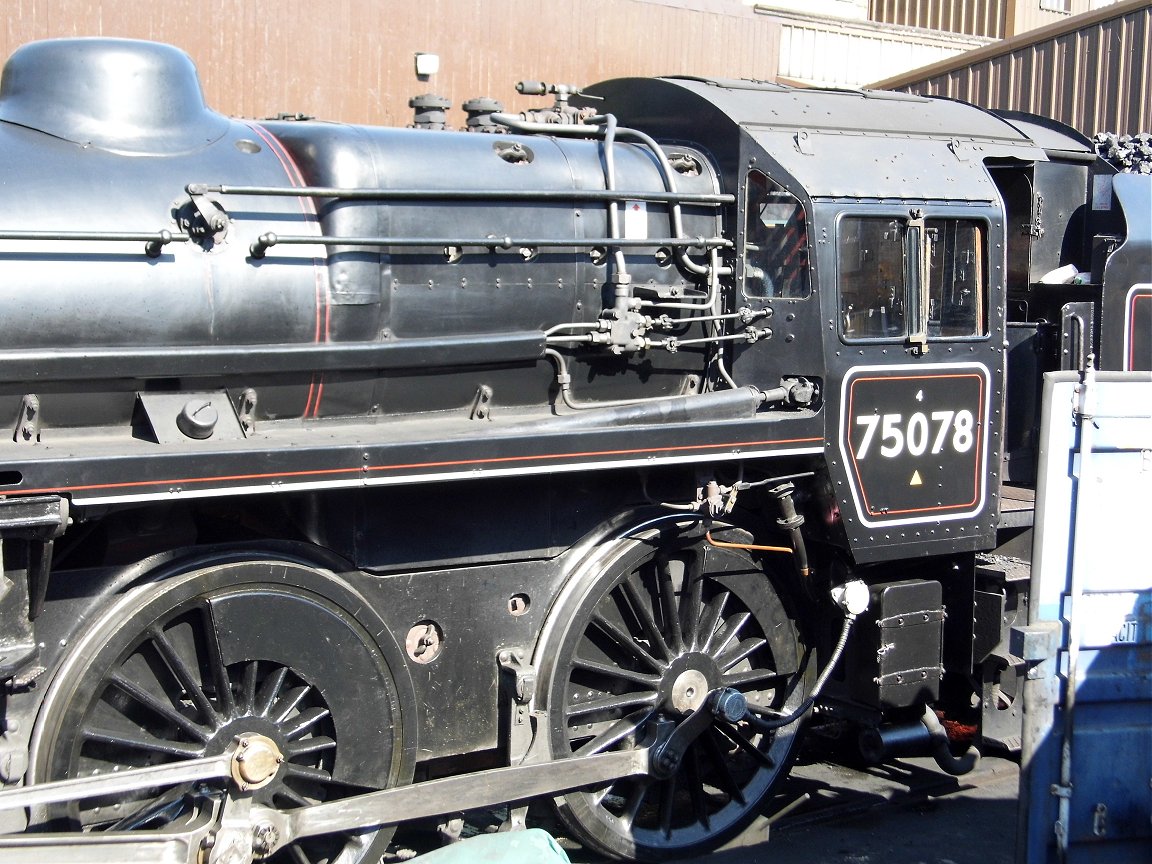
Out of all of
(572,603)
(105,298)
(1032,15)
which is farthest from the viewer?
(1032,15)

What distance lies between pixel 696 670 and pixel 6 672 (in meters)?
2.52

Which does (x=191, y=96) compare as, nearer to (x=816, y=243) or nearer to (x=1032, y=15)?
(x=816, y=243)

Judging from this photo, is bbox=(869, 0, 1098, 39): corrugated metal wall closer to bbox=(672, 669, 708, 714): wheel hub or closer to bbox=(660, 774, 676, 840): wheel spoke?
bbox=(672, 669, 708, 714): wheel hub

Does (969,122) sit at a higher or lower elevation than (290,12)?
lower

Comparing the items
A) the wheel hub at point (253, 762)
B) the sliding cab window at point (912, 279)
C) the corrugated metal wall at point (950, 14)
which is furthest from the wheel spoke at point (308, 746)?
the corrugated metal wall at point (950, 14)

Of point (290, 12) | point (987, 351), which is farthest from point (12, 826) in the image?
point (290, 12)

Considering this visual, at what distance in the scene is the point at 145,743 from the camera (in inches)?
151

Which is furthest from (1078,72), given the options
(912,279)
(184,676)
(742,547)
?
(184,676)

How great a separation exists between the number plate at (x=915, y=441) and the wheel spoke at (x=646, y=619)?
929mm

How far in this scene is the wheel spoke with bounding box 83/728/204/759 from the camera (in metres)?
3.77

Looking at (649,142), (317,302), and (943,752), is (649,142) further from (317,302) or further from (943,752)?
(943,752)

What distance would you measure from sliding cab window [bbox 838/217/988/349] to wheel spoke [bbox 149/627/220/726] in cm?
269

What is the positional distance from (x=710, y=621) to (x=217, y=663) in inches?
78.5

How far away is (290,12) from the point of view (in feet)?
34.2
